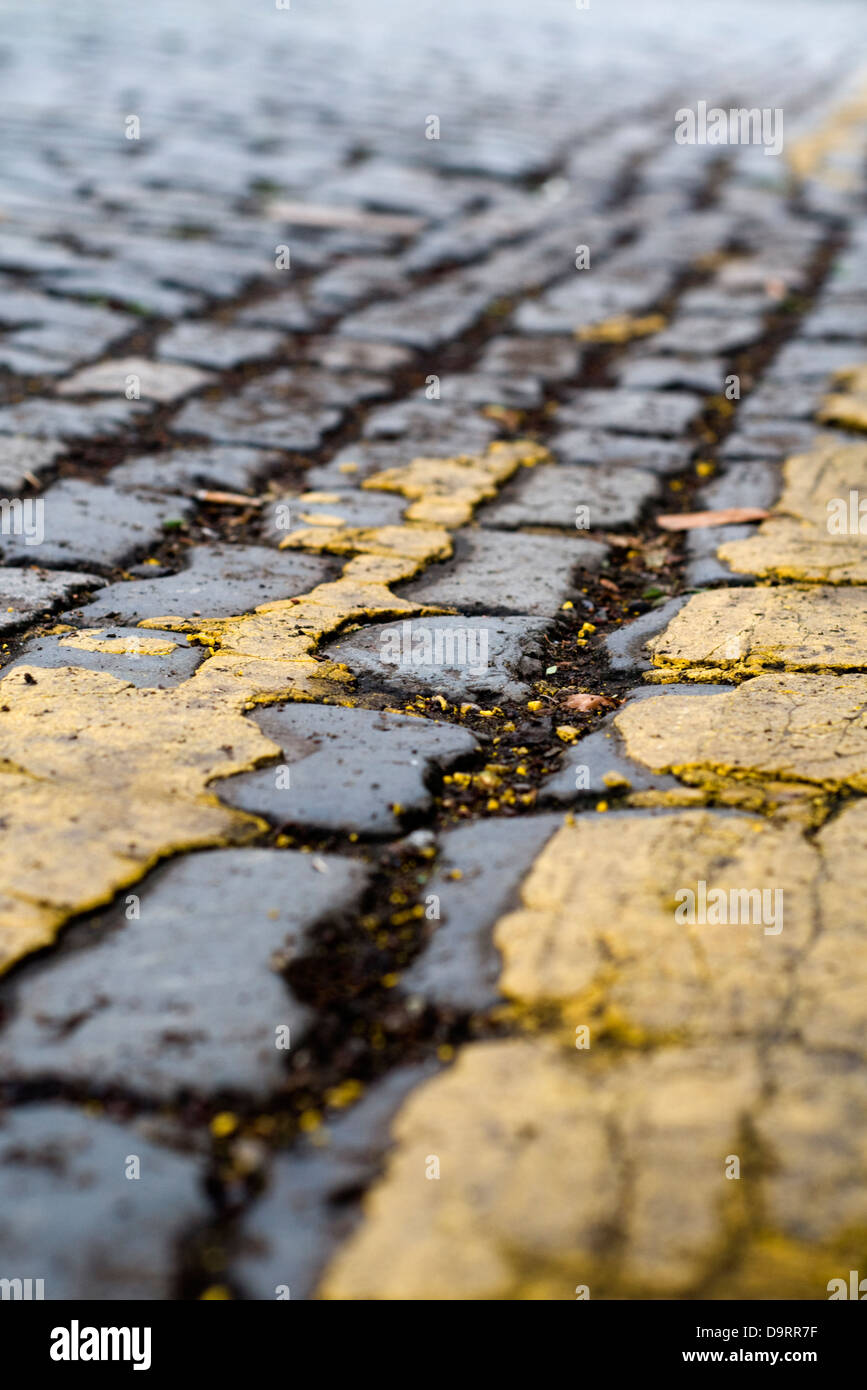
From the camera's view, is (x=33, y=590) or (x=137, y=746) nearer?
(x=137, y=746)

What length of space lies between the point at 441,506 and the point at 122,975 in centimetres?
178

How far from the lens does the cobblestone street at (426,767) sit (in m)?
1.15

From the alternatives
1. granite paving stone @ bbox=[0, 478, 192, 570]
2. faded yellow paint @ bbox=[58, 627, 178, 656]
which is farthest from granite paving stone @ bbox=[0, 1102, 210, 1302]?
granite paving stone @ bbox=[0, 478, 192, 570]

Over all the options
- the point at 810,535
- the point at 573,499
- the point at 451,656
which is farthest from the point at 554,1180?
the point at 573,499

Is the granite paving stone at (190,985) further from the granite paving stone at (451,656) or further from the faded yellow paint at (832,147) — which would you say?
the faded yellow paint at (832,147)

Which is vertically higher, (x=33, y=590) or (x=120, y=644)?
(x=33, y=590)

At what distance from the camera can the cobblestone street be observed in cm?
115

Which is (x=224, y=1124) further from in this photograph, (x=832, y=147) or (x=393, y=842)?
(x=832, y=147)

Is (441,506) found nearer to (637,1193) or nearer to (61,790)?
(61,790)

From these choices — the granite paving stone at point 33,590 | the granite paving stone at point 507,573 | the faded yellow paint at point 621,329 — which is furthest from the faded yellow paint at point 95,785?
the faded yellow paint at point 621,329

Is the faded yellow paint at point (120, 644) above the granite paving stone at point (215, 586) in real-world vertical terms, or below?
below

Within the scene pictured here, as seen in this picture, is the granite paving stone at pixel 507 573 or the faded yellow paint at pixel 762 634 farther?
the granite paving stone at pixel 507 573

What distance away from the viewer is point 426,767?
6.12ft

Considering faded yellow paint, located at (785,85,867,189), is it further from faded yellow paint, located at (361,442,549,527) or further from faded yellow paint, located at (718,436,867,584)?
faded yellow paint, located at (361,442,549,527)
